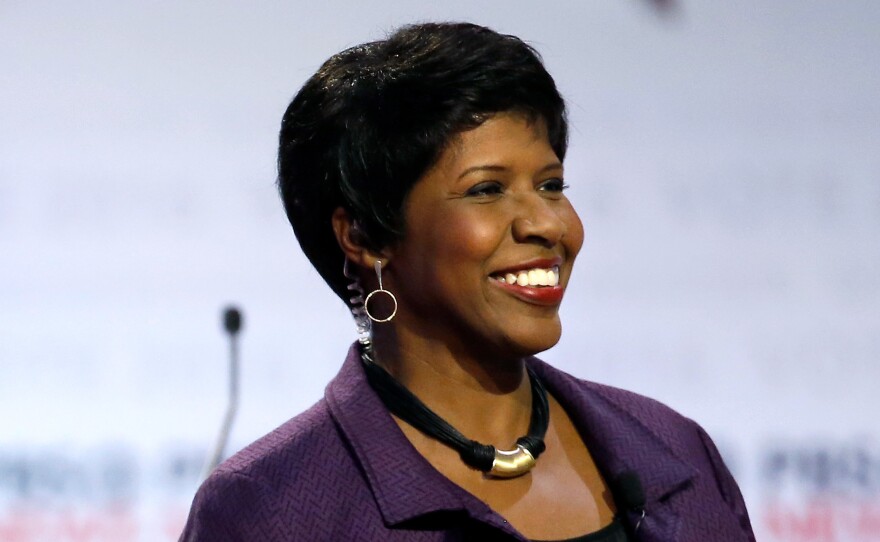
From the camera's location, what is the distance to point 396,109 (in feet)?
5.35

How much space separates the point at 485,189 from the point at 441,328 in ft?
0.60

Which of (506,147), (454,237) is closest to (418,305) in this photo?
(454,237)

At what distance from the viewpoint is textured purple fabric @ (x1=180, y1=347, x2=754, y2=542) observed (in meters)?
1.58

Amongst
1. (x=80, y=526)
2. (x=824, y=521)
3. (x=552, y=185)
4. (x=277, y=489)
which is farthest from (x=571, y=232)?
(x=824, y=521)

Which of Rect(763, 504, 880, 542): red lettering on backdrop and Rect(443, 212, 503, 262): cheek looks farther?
Rect(763, 504, 880, 542): red lettering on backdrop

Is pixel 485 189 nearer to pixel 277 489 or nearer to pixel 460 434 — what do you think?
pixel 460 434

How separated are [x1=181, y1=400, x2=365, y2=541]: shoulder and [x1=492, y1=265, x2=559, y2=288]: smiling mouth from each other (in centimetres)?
29

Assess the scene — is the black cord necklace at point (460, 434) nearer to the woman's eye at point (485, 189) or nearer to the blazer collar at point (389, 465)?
the blazer collar at point (389, 465)

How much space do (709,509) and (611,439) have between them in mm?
152

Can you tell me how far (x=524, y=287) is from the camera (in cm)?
161

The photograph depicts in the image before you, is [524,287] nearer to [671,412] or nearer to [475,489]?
[475,489]

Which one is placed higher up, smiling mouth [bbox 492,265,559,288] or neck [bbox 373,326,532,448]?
smiling mouth [bbox 492,265,559,288]

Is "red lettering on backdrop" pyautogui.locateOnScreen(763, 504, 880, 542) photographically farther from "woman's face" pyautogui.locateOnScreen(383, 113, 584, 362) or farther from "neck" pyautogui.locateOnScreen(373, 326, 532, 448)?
"woman's face" pyautogui.locateOnScreen(383, 113, 584, 362)

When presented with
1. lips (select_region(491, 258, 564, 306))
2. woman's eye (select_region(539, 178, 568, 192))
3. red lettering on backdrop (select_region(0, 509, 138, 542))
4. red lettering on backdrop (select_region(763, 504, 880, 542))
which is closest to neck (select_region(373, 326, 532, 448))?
lips (select_region(491, 258, 564, 306))
